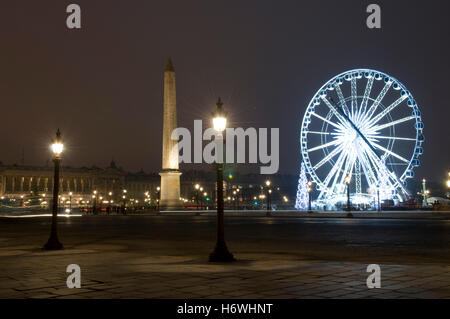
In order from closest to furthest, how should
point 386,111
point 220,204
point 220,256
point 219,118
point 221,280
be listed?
point 221,280 → point 220,256 → point 220,204 → point 219,118 → point 386,111

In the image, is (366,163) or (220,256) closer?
(220,256)

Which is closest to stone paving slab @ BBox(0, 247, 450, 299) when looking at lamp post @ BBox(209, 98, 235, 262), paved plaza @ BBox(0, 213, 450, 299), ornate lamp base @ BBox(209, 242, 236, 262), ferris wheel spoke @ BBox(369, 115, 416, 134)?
paved plaza @ BBox(0, 213, 450, 299)

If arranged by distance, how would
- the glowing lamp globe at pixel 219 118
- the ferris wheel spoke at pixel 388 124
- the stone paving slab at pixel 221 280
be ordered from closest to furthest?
the stone paving slab at pixel 221 280
the glowing lamp globe at pixel 219 118
the ferris wheel spoke at pixel 388 124

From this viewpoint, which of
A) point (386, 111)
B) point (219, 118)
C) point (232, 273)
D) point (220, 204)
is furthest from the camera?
point (386, 111)

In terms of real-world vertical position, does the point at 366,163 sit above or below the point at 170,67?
below

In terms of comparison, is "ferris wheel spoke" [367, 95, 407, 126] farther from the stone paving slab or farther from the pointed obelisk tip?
the stone paving slab

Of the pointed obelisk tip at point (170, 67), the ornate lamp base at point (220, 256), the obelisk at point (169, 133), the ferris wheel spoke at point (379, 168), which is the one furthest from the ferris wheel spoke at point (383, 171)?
the ornate lamp base at point (220, 256)

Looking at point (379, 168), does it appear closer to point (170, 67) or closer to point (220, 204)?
point (170, 67)

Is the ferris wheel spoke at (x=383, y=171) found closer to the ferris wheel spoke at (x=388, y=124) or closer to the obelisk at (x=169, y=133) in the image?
the ferris wheel spoke at (x=388, y=124)

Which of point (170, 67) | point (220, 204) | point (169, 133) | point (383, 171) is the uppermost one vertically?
point (170, 67)

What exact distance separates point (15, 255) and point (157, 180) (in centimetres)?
17756

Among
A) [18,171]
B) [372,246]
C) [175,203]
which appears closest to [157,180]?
[18,171]

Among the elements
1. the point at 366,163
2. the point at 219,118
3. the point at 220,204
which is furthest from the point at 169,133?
the point at 220,204
